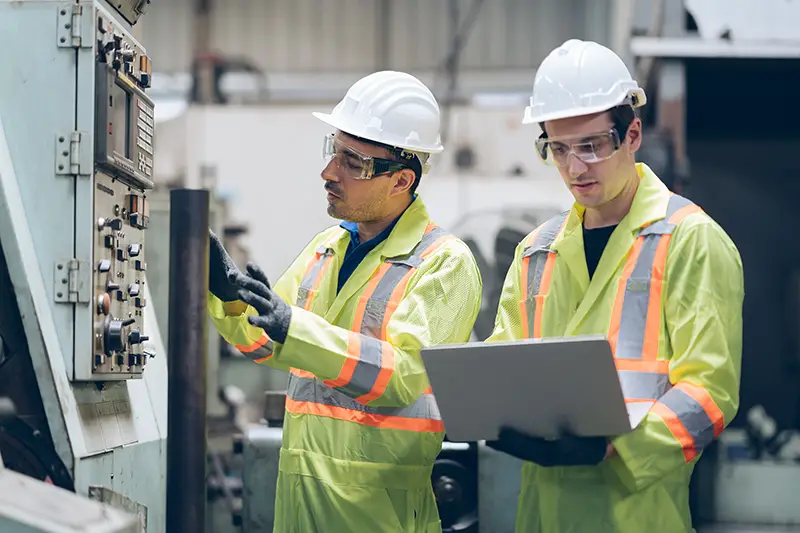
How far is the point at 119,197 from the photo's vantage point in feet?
7.93

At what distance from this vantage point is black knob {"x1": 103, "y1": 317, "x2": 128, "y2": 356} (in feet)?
7.49

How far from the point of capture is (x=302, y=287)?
2.38 meters

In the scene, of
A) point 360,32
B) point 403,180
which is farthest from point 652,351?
point 360,32

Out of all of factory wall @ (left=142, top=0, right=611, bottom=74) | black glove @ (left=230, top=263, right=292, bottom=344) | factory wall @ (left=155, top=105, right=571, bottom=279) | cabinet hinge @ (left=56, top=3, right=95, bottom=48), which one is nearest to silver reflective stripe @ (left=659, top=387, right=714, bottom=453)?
black glove @ (left=230, top=263, right=292, bottom=344)

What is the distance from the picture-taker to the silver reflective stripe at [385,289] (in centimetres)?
221

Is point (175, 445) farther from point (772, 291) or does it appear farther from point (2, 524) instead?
point (772, 291)

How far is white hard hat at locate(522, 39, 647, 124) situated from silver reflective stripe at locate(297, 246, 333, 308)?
1.96ft

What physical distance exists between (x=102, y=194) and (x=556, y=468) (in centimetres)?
114

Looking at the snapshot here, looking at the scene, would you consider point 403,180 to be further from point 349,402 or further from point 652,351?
point 652,351

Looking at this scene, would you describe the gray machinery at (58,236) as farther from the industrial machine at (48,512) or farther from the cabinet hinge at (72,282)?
the industrial machine at (48,512)

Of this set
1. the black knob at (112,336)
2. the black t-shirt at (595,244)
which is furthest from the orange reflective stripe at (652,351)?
the black knob at (112,336)

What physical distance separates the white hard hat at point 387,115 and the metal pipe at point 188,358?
21.9 inches

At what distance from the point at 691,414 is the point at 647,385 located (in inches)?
4.4

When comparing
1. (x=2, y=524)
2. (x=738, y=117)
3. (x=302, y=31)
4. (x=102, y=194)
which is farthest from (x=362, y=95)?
(x=302, y=31)
